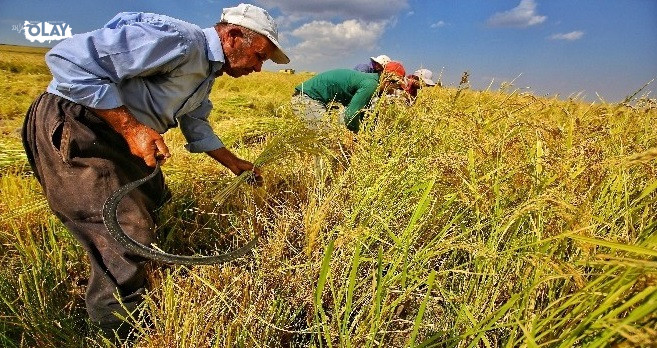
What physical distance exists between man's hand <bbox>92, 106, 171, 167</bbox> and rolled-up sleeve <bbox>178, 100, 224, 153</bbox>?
1.62ft

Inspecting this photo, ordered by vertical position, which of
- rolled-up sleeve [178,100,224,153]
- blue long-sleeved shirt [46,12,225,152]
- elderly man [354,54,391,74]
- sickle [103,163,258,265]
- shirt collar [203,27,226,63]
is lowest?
sickle [103,163,258,265]

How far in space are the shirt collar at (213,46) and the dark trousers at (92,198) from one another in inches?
19.0

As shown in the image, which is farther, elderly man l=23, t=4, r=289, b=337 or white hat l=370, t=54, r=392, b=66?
white hat l=370, t=54, r=392, b=66

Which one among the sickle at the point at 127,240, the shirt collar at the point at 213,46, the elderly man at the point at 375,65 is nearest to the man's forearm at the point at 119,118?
the sickle at the point at 127,240

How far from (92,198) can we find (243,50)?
80 cm

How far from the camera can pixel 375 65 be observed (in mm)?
4715

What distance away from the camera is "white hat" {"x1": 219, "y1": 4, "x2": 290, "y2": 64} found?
1.65 metres

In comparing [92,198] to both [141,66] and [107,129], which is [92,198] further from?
[141,66]

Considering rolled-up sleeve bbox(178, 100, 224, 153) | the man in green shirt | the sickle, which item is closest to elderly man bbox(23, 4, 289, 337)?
the sickle

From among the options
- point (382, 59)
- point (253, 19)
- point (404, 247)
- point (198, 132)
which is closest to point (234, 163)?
point (198, 132)

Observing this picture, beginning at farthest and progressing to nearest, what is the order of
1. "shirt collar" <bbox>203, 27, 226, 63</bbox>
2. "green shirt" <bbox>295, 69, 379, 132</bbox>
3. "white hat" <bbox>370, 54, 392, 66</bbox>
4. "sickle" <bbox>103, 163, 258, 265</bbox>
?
1. "white hat" <bbox>370, 54, 392, 66</bbox>
2. "green shirt" <bbox>295, 69, 379, 132</bbox>
3. "shirt collar" <bbox>203, 27, 226, 63</bbox>
4. "sickle" <bbox>103, 163, 258, 265</bbox>

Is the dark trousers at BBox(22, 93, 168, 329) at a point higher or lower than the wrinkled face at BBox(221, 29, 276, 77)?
lower

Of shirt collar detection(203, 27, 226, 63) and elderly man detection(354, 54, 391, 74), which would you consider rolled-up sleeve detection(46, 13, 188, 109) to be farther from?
elderly man detection(354, 54, 391, 74)

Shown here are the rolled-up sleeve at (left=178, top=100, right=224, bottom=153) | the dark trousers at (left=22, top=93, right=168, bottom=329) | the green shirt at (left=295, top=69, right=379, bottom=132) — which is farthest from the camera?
the green shirt at (left=295, top=69, right=379, bottom=132)
